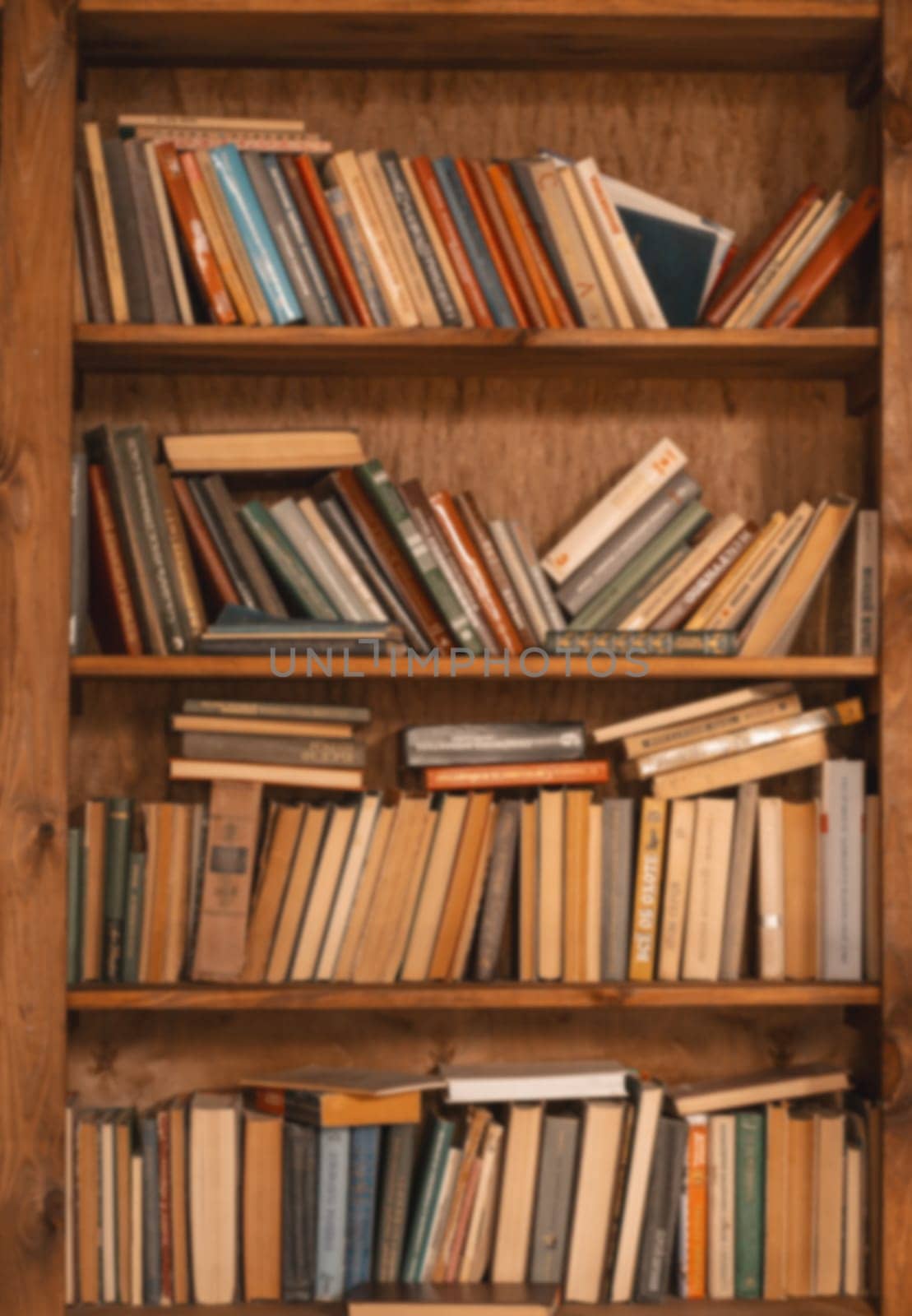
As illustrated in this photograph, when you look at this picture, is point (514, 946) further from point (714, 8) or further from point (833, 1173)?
point (714, 8)

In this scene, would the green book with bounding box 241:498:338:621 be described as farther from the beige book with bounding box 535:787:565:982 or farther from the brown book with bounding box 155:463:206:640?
the beige book with bounding box 535:787:565:982

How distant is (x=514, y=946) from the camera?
2168 millimetres

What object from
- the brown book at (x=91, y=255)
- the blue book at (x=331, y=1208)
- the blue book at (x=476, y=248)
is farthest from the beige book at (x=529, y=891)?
the brown book at (x=91, y=255)

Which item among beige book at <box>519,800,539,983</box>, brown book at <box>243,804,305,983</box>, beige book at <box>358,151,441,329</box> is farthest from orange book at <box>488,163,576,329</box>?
brown book at <box>243,804,305,983</box>

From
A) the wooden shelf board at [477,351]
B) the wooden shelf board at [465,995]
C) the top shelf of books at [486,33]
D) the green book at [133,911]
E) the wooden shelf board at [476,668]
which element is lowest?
the wooden shelf board at [465,995]

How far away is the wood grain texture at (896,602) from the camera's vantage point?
2008 mm

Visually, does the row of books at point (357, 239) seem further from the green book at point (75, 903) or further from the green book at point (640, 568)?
the green book at point (75, 903)

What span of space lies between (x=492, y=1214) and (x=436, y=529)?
97cm

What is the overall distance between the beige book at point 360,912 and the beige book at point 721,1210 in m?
0.56

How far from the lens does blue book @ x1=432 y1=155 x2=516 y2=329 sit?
2064 mm

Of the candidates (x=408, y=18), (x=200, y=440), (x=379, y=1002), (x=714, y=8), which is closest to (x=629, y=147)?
(x=714, y=8)

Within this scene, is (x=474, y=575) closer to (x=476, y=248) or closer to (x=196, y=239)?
(x=476, y=248)

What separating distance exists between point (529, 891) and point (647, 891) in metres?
0.17

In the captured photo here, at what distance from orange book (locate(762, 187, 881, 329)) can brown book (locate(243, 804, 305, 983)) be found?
100 centimetres
